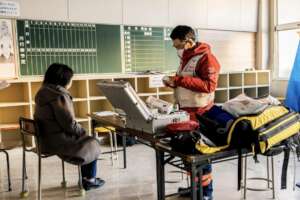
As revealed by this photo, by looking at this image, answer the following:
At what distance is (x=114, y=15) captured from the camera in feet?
16.4

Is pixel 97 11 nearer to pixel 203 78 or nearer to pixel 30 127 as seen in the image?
pixel 30 127

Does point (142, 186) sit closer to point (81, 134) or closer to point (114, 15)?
point (81, 134)

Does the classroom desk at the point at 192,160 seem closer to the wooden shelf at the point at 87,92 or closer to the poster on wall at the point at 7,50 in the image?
the wooden shelf at the point at 87,92

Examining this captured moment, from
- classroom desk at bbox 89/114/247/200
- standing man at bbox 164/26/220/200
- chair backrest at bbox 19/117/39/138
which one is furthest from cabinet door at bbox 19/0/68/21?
classroom desk at bbox 89/114/247/200

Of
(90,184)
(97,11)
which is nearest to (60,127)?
(90,184)

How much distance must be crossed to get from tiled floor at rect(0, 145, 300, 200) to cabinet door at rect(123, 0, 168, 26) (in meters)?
2.13

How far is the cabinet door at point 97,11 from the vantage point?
4.74 m

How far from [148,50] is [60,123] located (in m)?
2.91

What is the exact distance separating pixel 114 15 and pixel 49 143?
9.10 feet

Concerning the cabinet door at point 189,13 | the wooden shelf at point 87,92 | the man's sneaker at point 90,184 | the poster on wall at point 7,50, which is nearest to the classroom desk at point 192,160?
the man's sneaker at point 90,184

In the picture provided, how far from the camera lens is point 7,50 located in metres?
4.36

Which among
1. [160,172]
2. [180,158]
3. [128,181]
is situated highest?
[180,158]

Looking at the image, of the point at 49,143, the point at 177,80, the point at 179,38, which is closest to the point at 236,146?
the point at 177,80

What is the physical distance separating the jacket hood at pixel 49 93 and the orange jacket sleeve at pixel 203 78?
944mm
